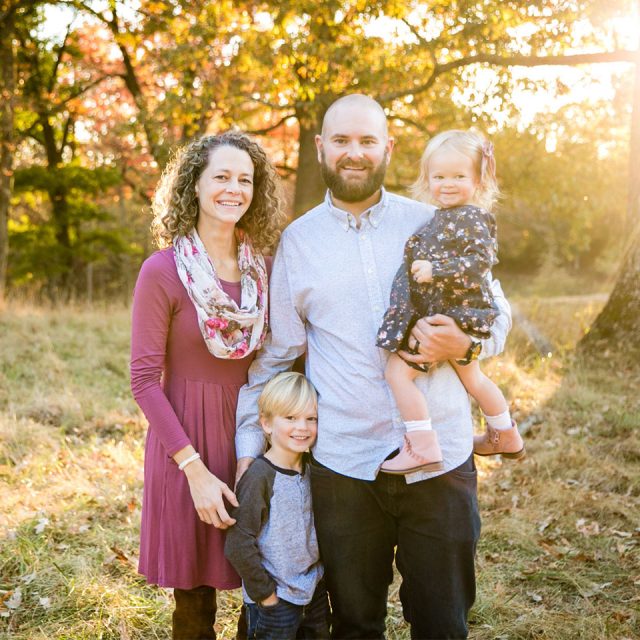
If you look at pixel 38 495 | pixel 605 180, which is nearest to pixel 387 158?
pixel 38 495

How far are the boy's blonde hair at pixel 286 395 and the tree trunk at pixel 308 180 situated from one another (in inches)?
319

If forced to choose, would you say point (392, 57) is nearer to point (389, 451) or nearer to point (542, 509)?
point (542, 509)

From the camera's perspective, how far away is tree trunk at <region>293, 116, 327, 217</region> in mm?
10750

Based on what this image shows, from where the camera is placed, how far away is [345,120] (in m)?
2.63

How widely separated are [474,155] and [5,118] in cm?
1113

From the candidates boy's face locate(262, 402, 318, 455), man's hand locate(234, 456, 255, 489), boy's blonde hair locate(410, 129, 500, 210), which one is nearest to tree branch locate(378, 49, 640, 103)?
boy's blonde hair locate(410, 129, 500, 210)

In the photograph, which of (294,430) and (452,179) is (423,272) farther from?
(294,430)

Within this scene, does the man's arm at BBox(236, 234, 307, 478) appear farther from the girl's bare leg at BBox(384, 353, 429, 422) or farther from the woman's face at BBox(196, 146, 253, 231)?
the girl's bare leg at BBox(384, 353, 429, 422)

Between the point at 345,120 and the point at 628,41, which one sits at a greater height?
the point at 628,41

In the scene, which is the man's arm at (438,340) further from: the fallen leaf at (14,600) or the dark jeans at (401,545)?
the fallen leaf at (14,600)

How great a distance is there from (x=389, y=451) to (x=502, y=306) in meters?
0.71

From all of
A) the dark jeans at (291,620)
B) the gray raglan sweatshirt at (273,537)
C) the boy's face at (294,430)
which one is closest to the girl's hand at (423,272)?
the boy's face at (294,430)

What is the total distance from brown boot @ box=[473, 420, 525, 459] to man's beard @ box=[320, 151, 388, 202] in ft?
3.56

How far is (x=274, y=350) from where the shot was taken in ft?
9.09
